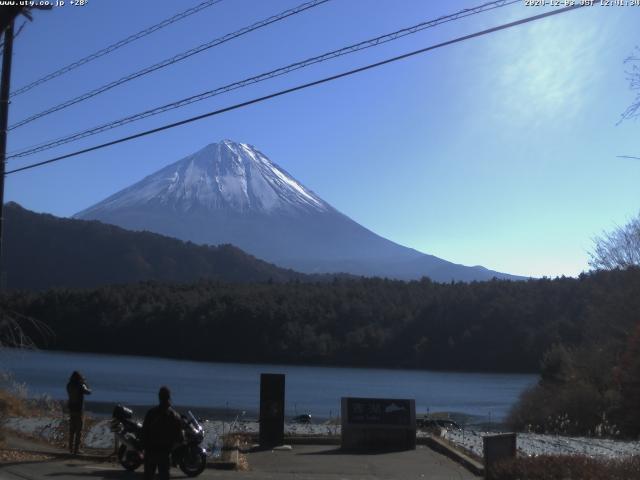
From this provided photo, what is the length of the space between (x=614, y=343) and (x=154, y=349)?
58.9 m

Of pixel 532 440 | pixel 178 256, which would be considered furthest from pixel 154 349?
pixel 532 440

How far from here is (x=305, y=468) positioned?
46.2ft

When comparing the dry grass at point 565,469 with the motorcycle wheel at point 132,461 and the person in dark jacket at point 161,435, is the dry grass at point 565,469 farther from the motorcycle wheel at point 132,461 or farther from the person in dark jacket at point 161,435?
the motorcycle wheel at point 132,461

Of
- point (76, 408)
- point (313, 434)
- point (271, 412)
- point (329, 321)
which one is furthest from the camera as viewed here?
point (329, 321)

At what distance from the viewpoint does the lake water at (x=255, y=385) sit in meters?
41.4

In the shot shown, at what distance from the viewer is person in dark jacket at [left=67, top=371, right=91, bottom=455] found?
14.4 m

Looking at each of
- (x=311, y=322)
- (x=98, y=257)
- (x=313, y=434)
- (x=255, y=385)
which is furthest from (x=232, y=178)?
(x=313, y=434)

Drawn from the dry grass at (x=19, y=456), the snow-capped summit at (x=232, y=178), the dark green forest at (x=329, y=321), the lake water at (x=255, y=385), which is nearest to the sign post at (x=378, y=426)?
the dry grass at (x=19, y=456)

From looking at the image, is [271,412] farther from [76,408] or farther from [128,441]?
[128,441]

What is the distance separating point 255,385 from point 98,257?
250ft

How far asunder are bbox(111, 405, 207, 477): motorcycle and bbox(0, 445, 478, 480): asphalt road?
175mm

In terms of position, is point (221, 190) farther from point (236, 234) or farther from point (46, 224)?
point (46, 224)

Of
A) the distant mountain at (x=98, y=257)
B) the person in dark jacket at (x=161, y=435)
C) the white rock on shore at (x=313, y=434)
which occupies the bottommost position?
the white rock on shore at (x=313, y=434)

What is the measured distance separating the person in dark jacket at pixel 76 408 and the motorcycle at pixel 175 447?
4.00ft
